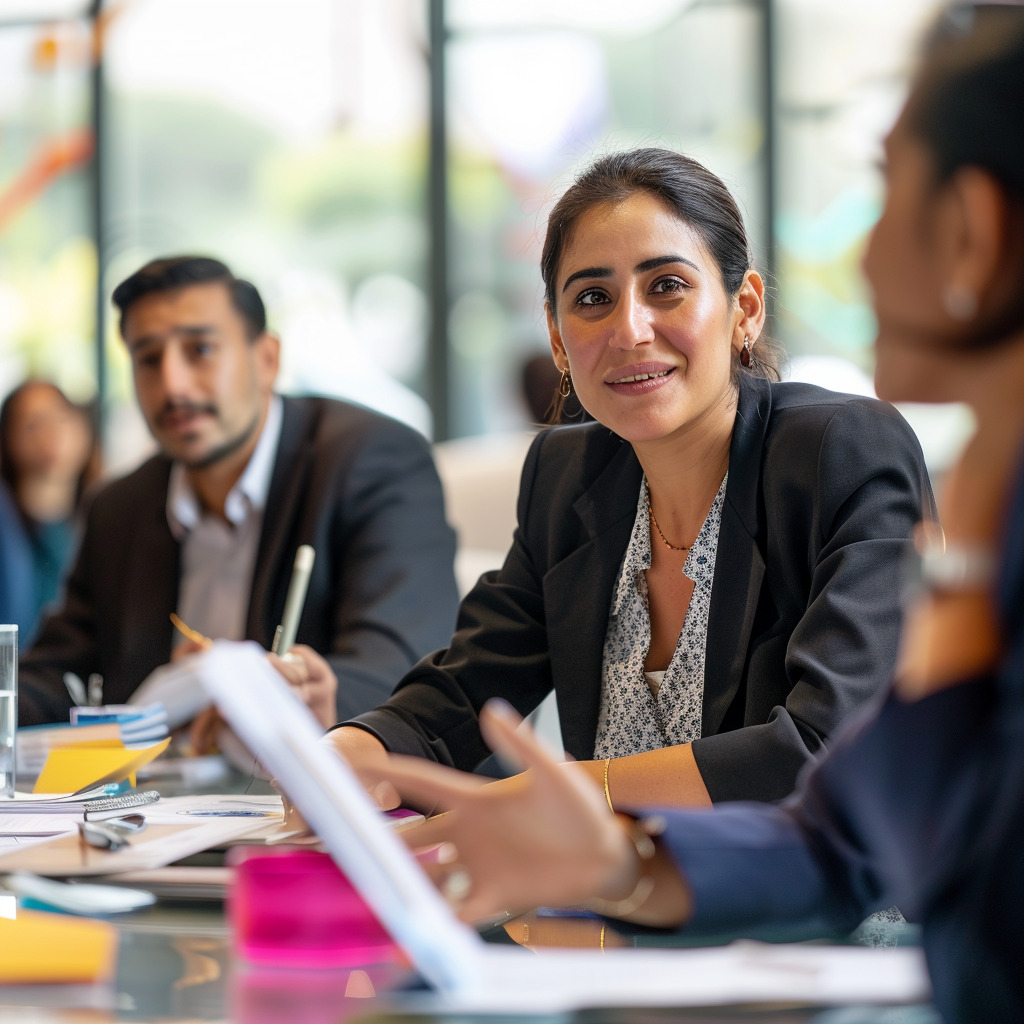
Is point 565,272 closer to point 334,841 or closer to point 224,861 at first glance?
point 224,861

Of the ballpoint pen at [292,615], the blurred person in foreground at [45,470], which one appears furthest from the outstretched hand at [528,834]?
the blurred person in foreground at [45,470]

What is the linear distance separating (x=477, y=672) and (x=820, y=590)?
18.5 inches

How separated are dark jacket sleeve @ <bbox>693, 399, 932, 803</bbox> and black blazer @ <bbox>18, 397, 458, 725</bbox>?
777 mm

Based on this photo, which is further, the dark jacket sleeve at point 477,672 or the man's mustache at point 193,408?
the man's mustache at point 193,408

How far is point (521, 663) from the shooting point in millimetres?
1608

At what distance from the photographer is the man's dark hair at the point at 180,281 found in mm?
2441

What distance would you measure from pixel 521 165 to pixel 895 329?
5.21 meters

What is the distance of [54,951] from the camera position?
2.41 feet

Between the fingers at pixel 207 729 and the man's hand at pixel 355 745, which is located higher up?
the man's hand at pixel 355 745

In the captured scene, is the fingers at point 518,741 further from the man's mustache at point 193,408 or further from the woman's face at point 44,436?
the woman's face at point 44,436

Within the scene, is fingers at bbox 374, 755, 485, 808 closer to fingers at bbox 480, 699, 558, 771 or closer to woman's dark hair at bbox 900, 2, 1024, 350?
fingers at bbox 480, 699, 558, 771

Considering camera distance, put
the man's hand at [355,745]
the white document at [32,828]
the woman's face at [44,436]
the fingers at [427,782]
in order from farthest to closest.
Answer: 1. the woman's face at [44,436]
2. the man's hand at [355,745]
3. the white document at [32,828]
4. the fingers at [427,782]

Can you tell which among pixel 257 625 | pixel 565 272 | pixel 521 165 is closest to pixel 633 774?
pixel 565 272

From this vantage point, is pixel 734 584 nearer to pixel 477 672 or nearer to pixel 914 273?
pixel 477 672
